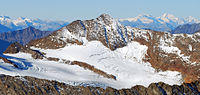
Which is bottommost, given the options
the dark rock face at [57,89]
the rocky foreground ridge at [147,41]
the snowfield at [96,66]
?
the dark rock face at [57,89]

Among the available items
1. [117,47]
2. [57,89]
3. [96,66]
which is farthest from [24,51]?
[57,89]

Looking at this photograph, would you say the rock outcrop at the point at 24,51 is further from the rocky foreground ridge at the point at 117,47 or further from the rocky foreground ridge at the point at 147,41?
the rocky foreground ridge at the point at 147,41

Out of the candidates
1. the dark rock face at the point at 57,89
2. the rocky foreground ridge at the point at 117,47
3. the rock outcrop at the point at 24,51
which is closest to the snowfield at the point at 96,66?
the rock outcrop at the point at 24,51

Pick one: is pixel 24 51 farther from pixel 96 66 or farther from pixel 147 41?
pixel 147 41

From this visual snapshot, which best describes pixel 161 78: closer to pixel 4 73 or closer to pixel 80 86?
pixel 80 86

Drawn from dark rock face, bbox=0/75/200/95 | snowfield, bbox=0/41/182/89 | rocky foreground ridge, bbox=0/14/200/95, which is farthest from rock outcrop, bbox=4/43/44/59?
dark rock face, bbox=0/75/200/95

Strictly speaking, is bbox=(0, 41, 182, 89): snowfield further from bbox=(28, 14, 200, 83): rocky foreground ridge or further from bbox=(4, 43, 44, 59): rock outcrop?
bbox=(28, 14, 200, 83): rocky foreground ridge
